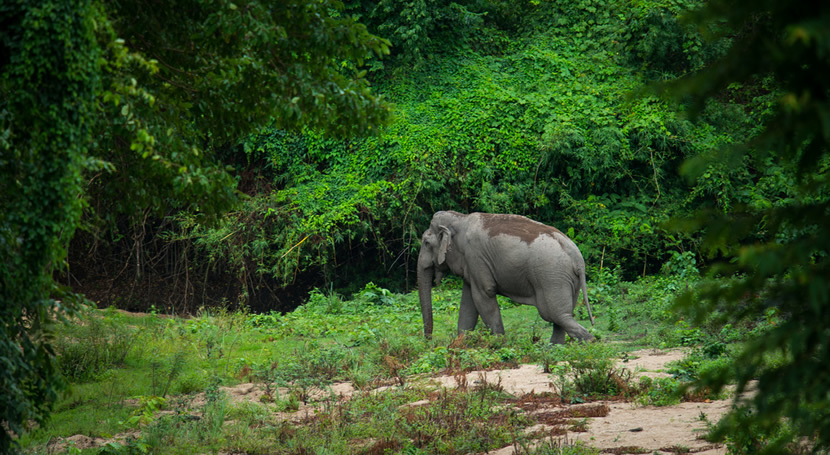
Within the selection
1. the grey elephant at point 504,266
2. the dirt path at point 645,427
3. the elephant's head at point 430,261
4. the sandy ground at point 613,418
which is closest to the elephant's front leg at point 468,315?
the grey elephant at point 504,266

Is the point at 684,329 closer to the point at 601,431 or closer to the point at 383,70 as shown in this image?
the point at 601,431

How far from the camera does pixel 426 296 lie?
10.7 metres

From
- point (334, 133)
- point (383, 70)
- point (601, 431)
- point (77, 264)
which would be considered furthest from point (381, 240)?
point (601, 431)

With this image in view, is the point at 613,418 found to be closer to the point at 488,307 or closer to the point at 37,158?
the point at 488,307

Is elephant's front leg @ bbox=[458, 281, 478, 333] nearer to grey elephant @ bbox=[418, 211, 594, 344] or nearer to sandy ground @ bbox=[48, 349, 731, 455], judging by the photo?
grey elephant @ bbox=[418, 211, 594, 344]

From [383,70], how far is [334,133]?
422 inches

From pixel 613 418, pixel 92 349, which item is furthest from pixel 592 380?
pixel 92 349

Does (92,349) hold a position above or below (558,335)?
below

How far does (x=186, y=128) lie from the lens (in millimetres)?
6012

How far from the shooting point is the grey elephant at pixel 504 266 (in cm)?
969

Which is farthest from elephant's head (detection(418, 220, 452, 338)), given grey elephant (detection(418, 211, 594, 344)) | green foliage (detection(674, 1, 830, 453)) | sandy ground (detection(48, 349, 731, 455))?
green foliage (detection(674, 1, 830, 453))

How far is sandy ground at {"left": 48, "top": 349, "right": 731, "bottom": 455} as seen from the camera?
16.8 ft

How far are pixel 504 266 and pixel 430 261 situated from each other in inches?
51.0

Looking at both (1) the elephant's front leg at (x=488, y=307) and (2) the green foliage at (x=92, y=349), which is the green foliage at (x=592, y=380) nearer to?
(1) the elephant's front leg at (x=488, y=307)
